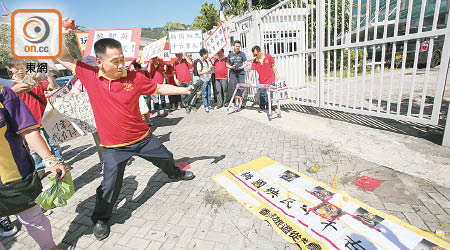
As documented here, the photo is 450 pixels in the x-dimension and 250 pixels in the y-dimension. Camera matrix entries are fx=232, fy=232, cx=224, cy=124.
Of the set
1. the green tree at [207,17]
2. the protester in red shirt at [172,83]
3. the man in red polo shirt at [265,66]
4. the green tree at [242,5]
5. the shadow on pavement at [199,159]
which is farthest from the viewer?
the green tree at [207,17]

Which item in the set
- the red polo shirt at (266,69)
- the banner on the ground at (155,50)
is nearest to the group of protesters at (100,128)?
the banner on the ground at (155,50)

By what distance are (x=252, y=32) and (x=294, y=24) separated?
1778 mm

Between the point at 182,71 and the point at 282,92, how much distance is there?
12.2 feet

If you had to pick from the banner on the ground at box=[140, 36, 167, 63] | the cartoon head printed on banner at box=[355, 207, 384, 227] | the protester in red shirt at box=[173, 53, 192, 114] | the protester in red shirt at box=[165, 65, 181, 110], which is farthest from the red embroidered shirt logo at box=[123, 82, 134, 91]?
the protester in red shirt at box=[165, 65, 181, 110]

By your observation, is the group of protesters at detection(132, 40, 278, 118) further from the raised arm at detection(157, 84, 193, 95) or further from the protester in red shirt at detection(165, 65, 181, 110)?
the raised arm at detection(157, 84, 193, 95)

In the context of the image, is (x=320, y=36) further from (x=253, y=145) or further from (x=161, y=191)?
(x=161, y=191)

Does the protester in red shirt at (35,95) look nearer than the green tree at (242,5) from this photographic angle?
Yes

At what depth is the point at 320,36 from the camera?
219 inches

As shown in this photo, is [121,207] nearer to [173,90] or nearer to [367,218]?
[173,90]

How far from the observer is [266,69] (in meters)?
6.66

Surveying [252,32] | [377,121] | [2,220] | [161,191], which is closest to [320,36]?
[377,121]

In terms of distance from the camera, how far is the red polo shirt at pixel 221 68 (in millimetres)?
8320

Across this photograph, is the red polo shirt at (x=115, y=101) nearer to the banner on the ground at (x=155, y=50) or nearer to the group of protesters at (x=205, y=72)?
Answer: the banner on the ground at (x=155, y=50)

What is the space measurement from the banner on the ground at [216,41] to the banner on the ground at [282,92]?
91.7 inches
